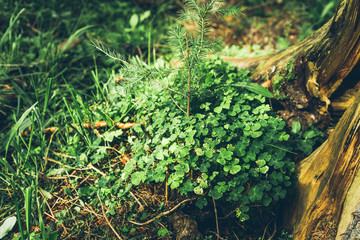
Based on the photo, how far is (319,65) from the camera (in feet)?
6.88

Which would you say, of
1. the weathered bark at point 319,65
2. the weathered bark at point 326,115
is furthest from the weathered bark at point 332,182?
the weathered bark at point 319,65

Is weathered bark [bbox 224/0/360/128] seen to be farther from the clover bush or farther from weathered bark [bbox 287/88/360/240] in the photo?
weathered bark [bbox 287/88/360/240]

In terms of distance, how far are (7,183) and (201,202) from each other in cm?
185

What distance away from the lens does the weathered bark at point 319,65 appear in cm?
184

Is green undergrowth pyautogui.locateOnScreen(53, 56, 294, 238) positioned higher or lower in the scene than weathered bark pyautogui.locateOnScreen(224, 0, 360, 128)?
lower

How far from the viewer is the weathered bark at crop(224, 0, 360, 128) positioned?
1836mm

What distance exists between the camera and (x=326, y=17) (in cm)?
429

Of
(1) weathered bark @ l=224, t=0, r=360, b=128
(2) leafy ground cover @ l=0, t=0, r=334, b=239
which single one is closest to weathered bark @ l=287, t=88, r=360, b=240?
(2) leafy ground cover @ l=0, t=0, r=334, b=239

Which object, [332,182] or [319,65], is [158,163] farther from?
[319,65]

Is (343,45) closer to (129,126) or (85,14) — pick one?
(129,126)

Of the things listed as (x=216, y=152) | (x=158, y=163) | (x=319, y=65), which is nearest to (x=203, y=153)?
(x=216, y=152)

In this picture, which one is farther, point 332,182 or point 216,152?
point 216,152

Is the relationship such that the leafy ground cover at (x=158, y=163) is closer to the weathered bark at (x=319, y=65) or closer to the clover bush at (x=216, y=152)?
the clover bush at (x=216, y=152)

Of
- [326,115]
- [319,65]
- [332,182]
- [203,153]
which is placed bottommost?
[203,153]
